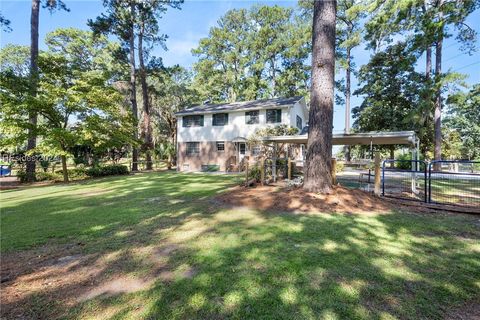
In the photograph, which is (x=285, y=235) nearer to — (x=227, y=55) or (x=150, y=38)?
(x=150, y=38)

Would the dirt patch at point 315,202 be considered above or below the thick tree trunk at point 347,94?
below

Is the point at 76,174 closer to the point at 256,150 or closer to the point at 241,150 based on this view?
the point at 241,150

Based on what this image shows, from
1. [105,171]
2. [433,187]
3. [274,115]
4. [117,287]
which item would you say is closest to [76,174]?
[105,171]

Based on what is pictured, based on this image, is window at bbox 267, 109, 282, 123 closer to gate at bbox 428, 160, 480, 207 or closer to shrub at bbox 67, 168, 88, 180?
gate at bbox 428, 160, 480, 207

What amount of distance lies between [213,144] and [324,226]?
1835 centimetres

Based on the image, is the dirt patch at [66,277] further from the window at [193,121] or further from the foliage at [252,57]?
the foliage at [252,57]

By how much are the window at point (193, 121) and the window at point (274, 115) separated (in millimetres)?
6454

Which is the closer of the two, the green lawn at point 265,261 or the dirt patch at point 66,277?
the green lawn at point 265,261

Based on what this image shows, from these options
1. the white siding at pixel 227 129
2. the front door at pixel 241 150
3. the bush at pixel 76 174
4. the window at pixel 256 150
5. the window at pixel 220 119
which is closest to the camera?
the bush at pixel 76 174

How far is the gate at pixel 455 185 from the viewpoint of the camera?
7.31 m

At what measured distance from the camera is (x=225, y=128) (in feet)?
73.3

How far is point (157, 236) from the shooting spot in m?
4.50

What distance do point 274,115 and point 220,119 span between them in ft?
16.2

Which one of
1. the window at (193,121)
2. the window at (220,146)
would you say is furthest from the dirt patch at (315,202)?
the window at (193,121)
